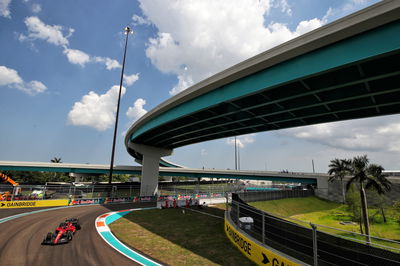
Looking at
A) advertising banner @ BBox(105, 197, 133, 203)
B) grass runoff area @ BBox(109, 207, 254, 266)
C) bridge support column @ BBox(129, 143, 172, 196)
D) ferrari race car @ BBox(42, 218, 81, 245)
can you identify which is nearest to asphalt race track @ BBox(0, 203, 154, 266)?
ferrari race car @ BBox(42, 218, 81, 245)

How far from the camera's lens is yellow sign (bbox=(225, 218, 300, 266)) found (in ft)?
23.8

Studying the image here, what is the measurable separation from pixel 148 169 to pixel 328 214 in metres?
34.4

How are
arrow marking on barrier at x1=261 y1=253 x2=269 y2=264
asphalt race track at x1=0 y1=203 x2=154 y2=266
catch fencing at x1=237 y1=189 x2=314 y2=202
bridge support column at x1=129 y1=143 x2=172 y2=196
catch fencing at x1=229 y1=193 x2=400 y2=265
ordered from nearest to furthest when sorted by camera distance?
catch fencing at x1=229 y1=193 x2=400 y2=265
arrow marking on barrier at x1=261 y1=253 x2=269 y2=264
asphalt race track at x1=0 y1=203 x2=154 y2=266
catch fencing at x1=237 y1=189 x2=314 y2=202
bridge support column at x1=129 y1=143 x2=172 y2=196

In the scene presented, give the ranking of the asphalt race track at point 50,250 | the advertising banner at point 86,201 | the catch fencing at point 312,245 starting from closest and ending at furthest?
the catch fencing at point 312,245
the asphalt race track at point 50,250
the advertising banner at point 86,201

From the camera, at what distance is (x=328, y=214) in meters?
37.7

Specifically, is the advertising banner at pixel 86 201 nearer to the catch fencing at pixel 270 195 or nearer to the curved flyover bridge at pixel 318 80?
the curved flyover bridge at pixel 318 80

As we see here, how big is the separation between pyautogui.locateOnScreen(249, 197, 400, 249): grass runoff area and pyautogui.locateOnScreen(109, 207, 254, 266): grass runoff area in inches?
792

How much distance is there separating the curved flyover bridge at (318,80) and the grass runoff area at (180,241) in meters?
9.34

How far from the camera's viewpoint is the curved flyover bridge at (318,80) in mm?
8820

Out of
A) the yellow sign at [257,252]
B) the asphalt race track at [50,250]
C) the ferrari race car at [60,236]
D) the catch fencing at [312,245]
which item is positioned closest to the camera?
the catch fencing at [312,245]

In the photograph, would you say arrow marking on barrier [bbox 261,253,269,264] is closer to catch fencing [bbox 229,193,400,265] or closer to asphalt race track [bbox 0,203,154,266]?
catch fencing [bbox 229,193,400,265]

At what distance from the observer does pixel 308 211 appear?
41156 millimetres

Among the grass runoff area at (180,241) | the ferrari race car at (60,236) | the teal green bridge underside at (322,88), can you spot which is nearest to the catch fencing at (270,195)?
the teal green bridge underside at (322,88)

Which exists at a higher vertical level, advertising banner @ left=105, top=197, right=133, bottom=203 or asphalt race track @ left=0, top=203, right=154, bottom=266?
asphalt race track @ left=0, top=203, right=154, bottom=266
